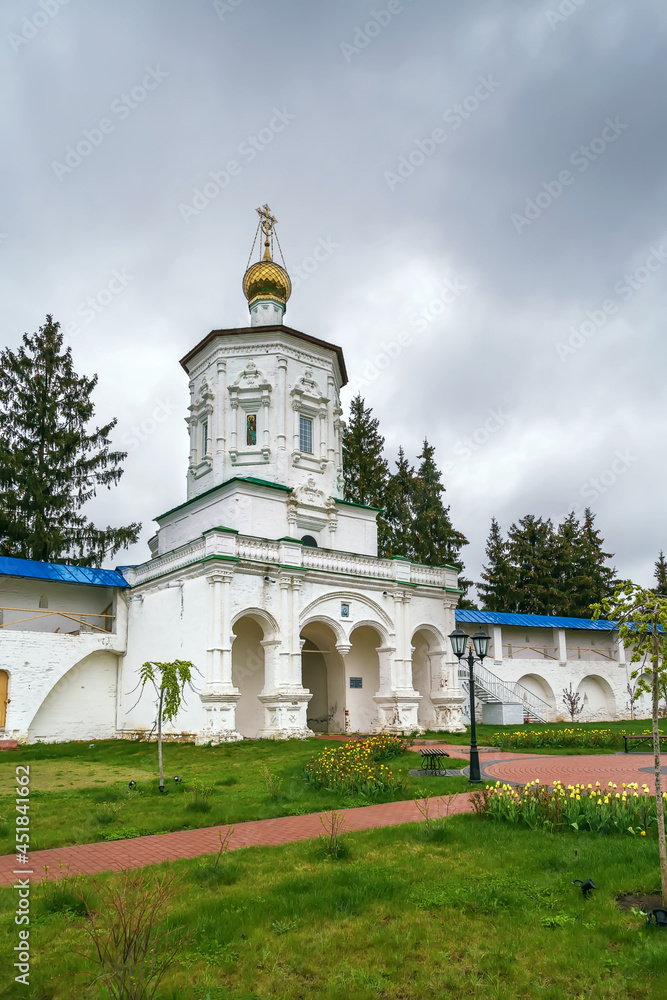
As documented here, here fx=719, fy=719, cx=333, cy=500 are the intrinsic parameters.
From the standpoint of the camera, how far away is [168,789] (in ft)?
40.6

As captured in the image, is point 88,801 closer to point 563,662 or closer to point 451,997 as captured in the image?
point 451,997

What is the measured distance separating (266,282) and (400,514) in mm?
16347

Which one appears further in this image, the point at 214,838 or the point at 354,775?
the point at 354,775

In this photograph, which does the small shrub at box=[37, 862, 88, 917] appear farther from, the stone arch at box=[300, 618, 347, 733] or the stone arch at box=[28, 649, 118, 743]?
the stone arch at box=[28, 649, 118, 743]

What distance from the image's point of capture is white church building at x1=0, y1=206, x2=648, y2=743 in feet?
70.3

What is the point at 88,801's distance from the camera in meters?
11.3

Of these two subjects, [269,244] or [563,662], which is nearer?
[269,244]

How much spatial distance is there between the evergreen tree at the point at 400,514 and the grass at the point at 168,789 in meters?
20.1

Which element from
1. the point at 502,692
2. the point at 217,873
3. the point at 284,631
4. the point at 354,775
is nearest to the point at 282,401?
the point at 284,631

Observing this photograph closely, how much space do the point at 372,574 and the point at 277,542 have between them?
4.07 metres

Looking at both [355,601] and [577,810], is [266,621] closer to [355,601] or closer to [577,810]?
[355,601]

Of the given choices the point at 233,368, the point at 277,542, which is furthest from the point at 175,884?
the point at 233,368

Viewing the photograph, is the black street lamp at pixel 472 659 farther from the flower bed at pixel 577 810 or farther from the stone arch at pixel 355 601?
the stone arch at pixel 355 601

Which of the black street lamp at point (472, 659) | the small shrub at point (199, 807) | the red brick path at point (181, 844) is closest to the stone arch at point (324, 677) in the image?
the black street lamp at point (472, 659)
